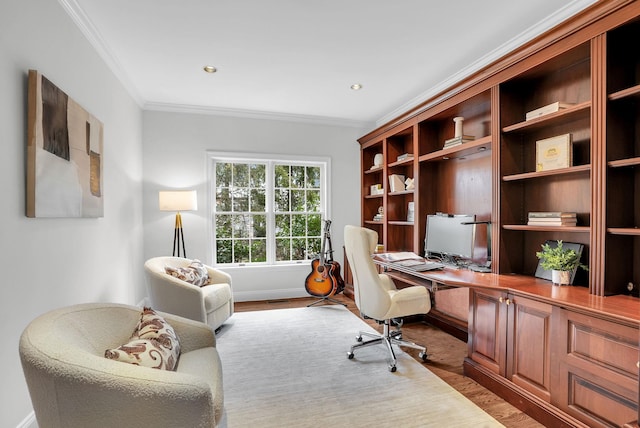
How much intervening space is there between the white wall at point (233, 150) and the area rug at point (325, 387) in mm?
1371

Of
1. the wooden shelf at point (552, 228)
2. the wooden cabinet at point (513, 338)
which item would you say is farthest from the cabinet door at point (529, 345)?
the wooden shelf at point (552, 228)

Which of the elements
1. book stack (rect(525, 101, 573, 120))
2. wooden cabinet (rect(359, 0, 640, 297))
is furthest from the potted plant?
book stack (rect(525, 101, 573, 120))

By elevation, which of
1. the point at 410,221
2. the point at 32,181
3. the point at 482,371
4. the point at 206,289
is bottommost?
the point at 482,371

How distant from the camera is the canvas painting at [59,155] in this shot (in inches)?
67.0

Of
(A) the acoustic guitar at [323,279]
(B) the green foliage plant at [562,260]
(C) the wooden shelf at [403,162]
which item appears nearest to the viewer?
(B) the green foliage plant at [562,260]

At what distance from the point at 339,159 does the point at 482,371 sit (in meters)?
3.47

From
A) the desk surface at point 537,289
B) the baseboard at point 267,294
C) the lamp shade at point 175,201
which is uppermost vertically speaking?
the lamp shade at point 175,201

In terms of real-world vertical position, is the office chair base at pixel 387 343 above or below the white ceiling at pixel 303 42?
below

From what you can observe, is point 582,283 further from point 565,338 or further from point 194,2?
point 194,2

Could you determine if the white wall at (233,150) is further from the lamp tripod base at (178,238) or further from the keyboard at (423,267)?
the keyboard at (423,267)

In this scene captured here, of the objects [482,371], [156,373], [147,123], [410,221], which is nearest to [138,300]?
[147,123]

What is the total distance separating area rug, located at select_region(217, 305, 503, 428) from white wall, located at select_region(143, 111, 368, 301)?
137 centimetres

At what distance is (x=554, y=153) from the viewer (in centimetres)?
229

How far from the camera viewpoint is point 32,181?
5.53ft
